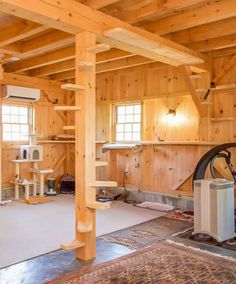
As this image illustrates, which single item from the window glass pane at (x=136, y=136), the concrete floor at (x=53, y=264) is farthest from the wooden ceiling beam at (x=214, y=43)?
the concrete floor at (x=53, y=264)

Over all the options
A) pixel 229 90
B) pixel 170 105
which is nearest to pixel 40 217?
pixel 170 105

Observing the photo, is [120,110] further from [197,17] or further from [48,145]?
[197,17]

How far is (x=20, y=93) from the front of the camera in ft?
23.0

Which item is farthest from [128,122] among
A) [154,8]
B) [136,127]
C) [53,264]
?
[53,264]

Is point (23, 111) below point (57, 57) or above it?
below

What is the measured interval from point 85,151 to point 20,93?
4.13 meters

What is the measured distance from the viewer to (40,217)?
5.34m

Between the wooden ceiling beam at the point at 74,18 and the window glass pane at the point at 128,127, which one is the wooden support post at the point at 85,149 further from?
the window glass pane at the point at 128,127

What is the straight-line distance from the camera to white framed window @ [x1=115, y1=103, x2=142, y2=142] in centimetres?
697

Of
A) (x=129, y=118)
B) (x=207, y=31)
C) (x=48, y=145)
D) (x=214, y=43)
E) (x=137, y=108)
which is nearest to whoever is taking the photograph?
(x=207, y=31)

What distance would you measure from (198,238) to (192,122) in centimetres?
246

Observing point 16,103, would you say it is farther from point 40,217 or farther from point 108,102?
point 40,217

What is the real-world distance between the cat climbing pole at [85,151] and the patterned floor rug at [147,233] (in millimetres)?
662

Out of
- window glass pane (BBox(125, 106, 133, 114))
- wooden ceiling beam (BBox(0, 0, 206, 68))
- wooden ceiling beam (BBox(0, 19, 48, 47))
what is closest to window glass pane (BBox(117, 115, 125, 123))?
window glass pane (BBox(125, 106, 133, 114))
